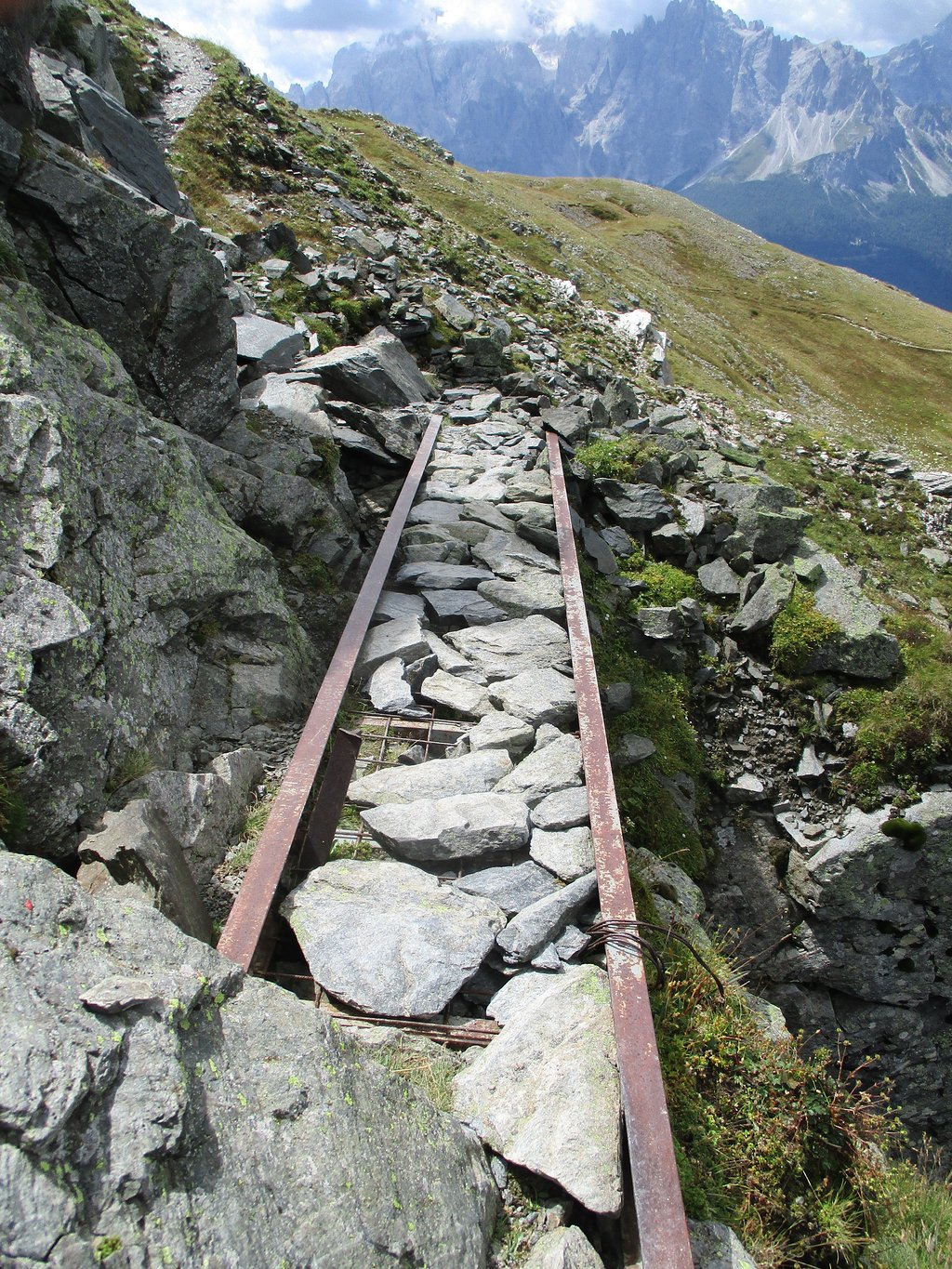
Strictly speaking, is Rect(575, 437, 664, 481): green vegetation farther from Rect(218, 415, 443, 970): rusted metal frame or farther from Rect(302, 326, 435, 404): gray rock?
Rect(218, 415, 443, 970): rusted metal frame

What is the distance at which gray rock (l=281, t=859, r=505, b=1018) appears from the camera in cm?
376

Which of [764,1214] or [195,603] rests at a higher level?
[195,603]

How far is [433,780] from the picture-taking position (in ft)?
17.5

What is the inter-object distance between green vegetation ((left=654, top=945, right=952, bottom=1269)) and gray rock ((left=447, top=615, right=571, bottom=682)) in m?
2.90

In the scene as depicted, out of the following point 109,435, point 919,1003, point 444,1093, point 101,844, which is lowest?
point 919,1003

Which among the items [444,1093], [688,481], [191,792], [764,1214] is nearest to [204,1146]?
[444,1093]

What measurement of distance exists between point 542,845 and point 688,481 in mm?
9275

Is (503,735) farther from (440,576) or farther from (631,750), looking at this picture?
(440,576)

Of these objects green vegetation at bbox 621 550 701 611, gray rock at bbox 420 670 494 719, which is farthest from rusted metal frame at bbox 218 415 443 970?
green vegetation at bbox 621 550 701 611

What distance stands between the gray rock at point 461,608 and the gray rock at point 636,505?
3.88 metres

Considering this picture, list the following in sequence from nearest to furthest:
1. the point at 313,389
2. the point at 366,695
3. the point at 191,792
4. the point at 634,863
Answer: the point at 191,792 → the point at 634,863 → the point at 366,695 → the point at 313,389

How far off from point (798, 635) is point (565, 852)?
6.12 m

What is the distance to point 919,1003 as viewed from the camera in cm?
905

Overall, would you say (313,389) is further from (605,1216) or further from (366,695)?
(605,1216)
